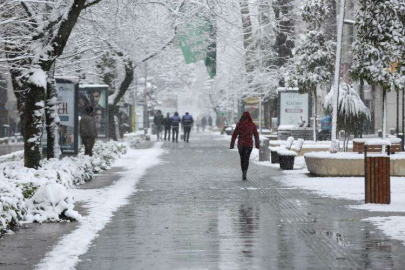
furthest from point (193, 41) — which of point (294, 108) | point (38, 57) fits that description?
point (38, 57)

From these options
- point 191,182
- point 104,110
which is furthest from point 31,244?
point 104,110

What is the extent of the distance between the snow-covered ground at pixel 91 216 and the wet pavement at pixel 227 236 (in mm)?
149

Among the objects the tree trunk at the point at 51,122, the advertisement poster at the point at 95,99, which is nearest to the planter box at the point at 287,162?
the tree trunk at the point at 51,122

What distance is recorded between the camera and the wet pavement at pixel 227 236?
9617mm

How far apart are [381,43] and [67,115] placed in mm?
8982

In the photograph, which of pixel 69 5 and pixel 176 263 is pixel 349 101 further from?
pixel 176 263

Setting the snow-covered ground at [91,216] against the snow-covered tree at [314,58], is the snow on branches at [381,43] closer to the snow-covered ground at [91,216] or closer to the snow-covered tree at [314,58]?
the snow-covered ground at [91,216]

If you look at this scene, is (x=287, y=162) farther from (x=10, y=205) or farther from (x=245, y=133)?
(x=10, y=205)

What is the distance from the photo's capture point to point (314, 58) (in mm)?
36156

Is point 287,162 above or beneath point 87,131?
beneath

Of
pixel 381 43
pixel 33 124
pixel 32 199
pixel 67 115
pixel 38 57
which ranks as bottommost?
pixel 32 199

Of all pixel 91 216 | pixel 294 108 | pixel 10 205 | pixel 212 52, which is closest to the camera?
pixel 10 205

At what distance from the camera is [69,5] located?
61.5 ft

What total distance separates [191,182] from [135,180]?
1.55 metres
